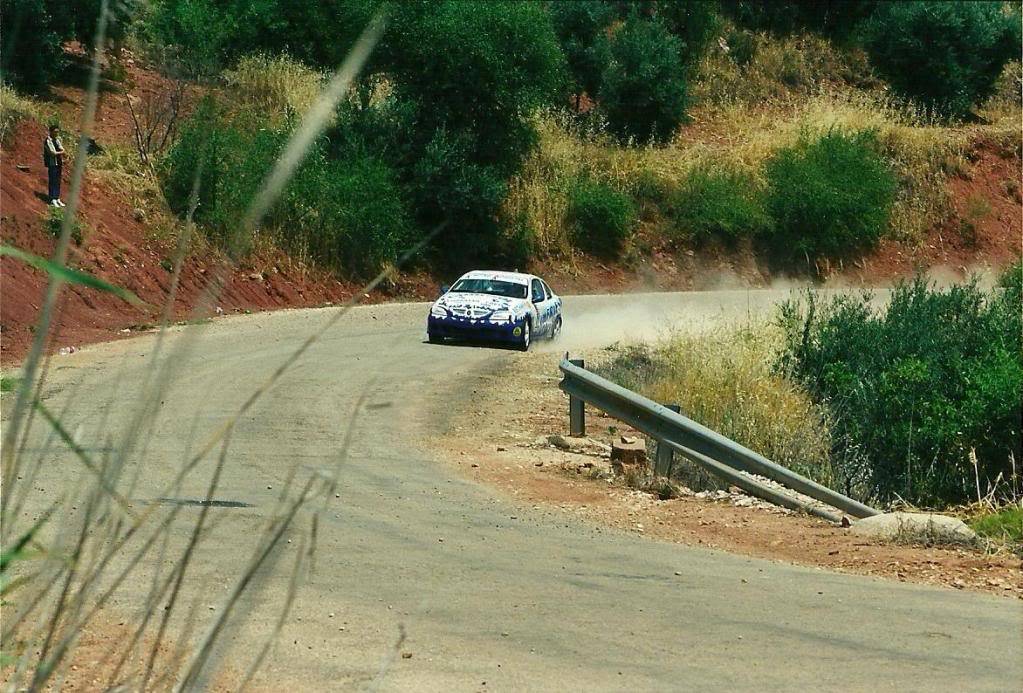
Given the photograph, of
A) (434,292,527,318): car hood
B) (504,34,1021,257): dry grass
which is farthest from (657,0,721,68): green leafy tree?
(434,292,527,318): car hood

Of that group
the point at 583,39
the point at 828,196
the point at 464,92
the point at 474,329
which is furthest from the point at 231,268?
the point at 583,39

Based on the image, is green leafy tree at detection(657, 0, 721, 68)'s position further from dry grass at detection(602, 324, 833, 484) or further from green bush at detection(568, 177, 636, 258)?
dry grass at detection(602, 324, 833, 484)

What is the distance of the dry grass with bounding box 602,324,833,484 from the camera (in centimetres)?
1555

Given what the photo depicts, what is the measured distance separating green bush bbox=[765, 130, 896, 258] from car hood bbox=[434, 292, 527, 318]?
27.8 m

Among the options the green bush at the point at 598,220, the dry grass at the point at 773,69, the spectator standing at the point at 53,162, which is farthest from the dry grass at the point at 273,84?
the dry grass at the point at 773,69

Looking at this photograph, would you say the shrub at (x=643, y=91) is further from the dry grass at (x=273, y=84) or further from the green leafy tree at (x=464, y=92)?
the dry grass at (x=273, y=84)

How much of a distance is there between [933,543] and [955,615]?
242 cm

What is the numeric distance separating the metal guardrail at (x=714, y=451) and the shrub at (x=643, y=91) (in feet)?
135

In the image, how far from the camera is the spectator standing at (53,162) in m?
27.7

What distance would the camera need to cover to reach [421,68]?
43.0 metres

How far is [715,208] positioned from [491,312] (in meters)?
26.2

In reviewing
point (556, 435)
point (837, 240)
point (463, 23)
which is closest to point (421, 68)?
point (463, 23)

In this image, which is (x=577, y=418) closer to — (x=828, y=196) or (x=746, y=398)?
(x=746, y=398)

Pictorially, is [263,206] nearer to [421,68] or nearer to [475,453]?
[475,453]
